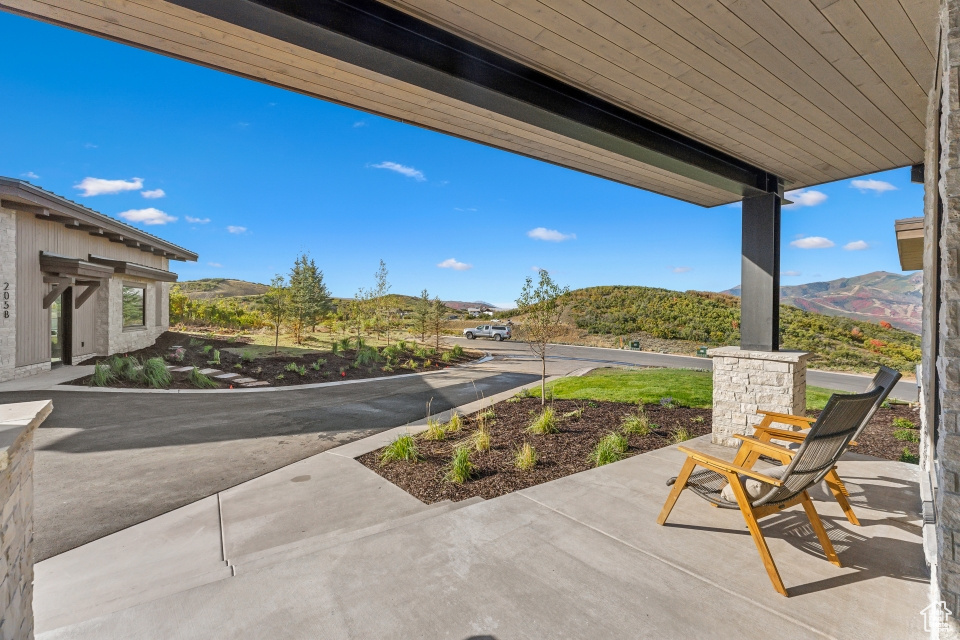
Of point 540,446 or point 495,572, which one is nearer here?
point 495,572

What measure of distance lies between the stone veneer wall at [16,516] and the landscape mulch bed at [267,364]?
909cm

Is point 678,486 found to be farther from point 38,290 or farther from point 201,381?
point 38,290

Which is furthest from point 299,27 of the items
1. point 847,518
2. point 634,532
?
point 847,518

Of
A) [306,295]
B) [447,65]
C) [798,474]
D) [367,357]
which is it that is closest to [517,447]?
[798,474]

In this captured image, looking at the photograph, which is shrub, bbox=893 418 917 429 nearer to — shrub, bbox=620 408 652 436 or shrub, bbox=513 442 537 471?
shrub, bbox=620 408 652 436

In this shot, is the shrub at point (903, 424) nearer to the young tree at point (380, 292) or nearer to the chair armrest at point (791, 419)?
the chair armrest at point (791, 419)

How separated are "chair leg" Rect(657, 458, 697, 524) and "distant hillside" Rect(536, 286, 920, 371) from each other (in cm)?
1728

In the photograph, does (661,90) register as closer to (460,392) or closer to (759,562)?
(759,562)

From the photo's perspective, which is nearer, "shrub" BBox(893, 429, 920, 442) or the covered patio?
the covered patio

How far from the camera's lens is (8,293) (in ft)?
30.6

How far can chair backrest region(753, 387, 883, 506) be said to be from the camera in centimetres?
235

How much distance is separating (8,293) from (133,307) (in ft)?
18.4

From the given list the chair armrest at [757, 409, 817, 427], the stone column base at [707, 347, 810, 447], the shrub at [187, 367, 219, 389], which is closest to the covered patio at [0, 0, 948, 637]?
the chair armrest at [757, 409, 817, 427]

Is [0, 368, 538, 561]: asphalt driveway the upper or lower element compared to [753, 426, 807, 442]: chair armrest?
lower
